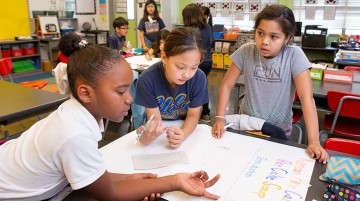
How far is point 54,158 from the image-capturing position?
698mm

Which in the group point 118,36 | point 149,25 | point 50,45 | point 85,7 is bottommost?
point 50,45

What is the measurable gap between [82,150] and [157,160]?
14.3 inches

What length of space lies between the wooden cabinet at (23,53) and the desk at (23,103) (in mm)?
3965

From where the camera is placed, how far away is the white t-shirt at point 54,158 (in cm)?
69

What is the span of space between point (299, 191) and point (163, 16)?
5959mm

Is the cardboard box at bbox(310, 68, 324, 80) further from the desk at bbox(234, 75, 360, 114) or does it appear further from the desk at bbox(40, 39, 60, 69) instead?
the desk at bbox(40, 39, 60, 69)

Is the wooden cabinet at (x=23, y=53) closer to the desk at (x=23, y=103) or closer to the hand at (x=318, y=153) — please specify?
the desk at (x=23, y=103)

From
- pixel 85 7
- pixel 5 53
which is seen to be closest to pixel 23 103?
pixel 5 53

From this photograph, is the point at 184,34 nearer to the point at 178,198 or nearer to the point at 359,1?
the point at 178,198

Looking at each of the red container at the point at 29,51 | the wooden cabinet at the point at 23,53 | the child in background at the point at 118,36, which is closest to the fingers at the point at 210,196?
the child in background at the point at 118,36

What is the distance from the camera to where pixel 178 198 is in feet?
2.62

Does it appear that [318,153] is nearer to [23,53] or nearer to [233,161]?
[233,161]

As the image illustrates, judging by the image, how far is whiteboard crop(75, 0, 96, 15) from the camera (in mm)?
6828

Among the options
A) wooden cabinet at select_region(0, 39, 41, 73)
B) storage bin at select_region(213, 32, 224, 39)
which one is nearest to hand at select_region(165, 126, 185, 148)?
storage bin at select_region(213, 32, 224, 39)
